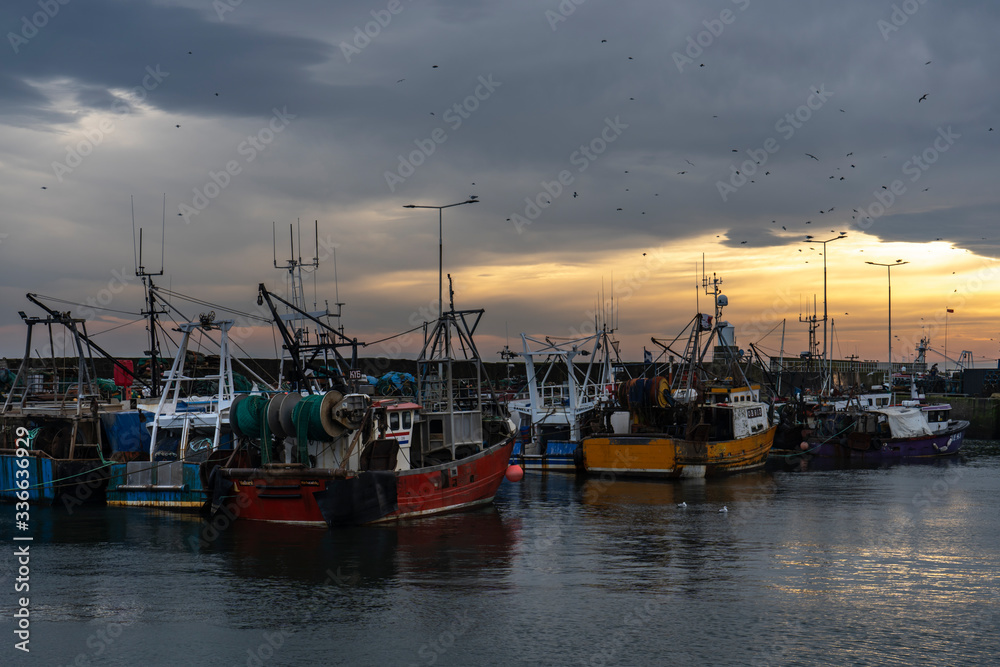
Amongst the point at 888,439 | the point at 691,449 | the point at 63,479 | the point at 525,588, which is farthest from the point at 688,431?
the point at 63,479

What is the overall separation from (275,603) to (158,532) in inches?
392

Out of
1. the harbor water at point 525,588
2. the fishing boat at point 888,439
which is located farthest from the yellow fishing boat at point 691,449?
the fishing boat at point 888,439

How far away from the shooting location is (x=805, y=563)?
23281 mm

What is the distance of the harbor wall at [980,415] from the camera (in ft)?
232

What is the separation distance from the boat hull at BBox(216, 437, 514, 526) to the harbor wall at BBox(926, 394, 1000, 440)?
5861 centimetres

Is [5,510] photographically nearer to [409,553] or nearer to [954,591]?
[409,553]

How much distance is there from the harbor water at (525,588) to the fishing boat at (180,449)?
4.80 ft

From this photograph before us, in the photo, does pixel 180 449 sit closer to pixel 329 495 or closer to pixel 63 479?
pixel 63 479

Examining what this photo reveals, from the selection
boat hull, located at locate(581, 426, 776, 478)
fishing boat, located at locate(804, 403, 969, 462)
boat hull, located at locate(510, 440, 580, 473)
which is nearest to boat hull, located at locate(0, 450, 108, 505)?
boat hull, located at locate(510, 440, 580, 473)

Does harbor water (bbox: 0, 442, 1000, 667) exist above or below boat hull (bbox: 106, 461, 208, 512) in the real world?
below

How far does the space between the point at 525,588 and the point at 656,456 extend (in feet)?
68.1

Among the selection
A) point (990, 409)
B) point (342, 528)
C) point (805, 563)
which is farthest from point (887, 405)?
point (342, 528)

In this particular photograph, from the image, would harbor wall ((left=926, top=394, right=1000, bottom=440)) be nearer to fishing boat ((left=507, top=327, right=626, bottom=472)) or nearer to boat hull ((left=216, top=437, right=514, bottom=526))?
fishing boat ((left=507, top=327, right=626, bottom=472))

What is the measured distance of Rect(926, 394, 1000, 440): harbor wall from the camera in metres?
70.7
